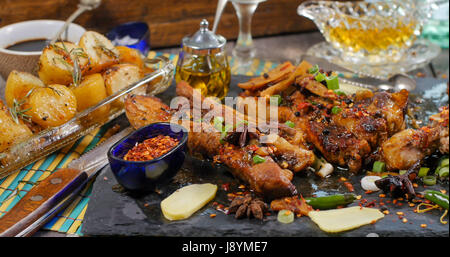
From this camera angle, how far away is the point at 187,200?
3.55m

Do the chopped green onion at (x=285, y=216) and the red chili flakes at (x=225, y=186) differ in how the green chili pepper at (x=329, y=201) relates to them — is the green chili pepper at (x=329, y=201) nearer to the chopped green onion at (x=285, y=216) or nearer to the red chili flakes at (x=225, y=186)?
the chopped green onion at (x=285, y=216)

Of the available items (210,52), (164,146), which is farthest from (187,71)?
(164,146)

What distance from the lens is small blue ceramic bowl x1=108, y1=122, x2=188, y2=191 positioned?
351cm

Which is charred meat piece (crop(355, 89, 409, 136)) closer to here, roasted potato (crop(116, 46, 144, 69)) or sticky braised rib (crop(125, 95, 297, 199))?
sticky braised rib (crop(125, 95, 297, 199))

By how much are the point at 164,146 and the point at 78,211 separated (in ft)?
2.62

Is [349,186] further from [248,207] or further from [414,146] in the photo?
[248,207]

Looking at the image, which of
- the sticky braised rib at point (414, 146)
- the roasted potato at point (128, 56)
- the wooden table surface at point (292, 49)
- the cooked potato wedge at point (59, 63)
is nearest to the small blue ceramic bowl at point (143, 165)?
the cooked potato wedge at point (59, 63)

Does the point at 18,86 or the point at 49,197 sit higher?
the point at 18,86

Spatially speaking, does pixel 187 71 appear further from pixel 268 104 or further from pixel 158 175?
pixel 158 175

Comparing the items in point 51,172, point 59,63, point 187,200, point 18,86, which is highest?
point 59,63

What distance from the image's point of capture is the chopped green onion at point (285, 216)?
11.1 feet

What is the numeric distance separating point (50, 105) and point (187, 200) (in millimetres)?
Answer: 1552

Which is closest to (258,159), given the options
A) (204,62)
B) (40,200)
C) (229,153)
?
(229,153)

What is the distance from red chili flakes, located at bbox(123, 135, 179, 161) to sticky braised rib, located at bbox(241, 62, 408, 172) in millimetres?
1184
